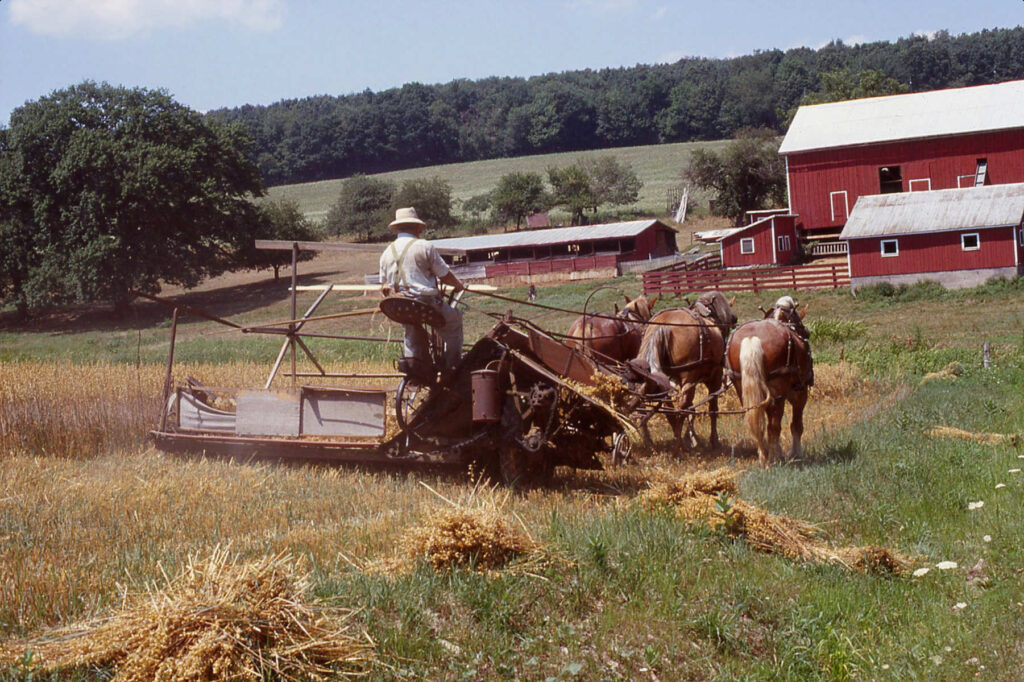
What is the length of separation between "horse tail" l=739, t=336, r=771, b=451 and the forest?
103m

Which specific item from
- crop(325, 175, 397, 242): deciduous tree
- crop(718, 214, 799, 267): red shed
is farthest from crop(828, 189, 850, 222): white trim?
crop(325, 175, 397, 242): deciduous tree

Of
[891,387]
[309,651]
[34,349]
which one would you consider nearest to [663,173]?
[34,349]

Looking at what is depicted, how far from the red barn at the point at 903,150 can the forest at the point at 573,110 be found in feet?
200

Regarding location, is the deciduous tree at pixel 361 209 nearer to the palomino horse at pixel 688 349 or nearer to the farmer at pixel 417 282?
the palomino horse at pixel 688 349

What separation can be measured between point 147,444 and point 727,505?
826 centimetres

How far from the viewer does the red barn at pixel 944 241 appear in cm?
3738

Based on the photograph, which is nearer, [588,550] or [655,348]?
[588,550]

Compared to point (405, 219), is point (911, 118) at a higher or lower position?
higher

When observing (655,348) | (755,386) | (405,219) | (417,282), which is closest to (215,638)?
(417,282)

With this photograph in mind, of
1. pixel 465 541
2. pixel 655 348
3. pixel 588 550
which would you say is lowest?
pixel 588 550

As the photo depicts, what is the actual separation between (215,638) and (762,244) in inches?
1811

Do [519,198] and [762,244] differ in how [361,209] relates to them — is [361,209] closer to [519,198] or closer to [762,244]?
[519,198]

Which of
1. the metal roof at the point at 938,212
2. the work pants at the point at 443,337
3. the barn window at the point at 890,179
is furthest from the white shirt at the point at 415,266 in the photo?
the barn window at the point at 890,179

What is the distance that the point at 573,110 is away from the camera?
4665 inches
